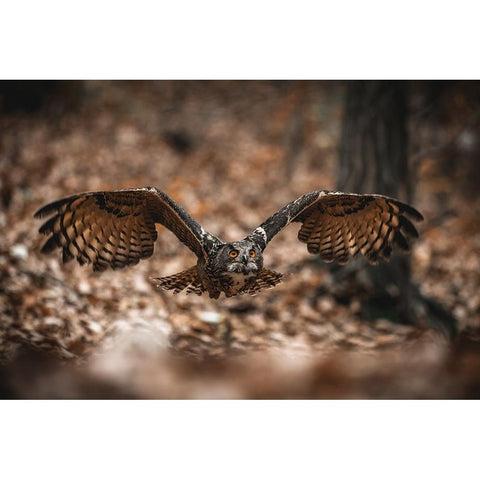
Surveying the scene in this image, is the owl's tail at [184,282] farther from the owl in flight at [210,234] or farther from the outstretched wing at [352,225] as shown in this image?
the outstretched wing at [352,225]

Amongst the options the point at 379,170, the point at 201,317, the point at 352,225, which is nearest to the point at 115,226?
the point at 352,225

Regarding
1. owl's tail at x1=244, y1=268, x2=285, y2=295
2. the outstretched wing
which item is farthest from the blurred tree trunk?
owl's tail at x1=244, y1=268, x2=285, y2=295

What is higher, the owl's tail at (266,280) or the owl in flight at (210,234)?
the owl in flight at (210,234)

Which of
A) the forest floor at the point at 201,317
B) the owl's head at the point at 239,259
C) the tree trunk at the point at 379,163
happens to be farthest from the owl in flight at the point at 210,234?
the forest floor at the point at 201,317

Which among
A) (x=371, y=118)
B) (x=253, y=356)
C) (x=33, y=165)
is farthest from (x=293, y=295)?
(x=33, y=165)

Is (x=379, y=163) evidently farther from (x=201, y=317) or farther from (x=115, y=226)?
(x=115, y=226)

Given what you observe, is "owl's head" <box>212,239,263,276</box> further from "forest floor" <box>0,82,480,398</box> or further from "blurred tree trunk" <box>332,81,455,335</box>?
"forest floor" <box>0,82,480,398</box>

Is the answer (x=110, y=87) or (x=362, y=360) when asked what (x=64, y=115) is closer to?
(x=110, y=87)
